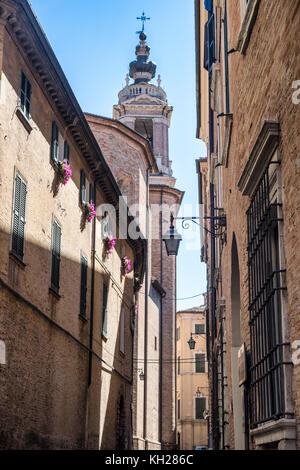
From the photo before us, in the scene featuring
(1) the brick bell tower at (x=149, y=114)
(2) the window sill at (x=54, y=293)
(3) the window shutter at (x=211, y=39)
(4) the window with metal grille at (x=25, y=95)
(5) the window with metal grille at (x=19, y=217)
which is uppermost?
(1) the brick bell tower at (x=149, y=114)

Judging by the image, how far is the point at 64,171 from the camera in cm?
1633

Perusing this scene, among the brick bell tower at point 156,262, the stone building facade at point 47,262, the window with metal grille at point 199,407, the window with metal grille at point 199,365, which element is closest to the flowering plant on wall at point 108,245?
the stone building facade at point 47,262

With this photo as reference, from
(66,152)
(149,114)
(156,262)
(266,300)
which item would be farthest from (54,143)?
(149,114)

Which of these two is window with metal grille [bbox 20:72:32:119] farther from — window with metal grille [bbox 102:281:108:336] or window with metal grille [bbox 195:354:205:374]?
window with metal grille [bbox 195:354:205:374]

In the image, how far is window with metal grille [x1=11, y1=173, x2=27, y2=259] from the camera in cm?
1268

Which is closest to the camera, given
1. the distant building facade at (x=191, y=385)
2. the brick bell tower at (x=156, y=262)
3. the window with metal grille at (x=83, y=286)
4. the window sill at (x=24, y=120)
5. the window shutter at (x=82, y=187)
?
the window sill at (x=24, y=120)

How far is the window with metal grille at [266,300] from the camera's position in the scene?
6.47 metres

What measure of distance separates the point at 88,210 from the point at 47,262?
432 cm

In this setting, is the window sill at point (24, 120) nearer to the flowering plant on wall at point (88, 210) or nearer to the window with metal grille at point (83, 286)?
the flowering plant on wall at point (88, 210)

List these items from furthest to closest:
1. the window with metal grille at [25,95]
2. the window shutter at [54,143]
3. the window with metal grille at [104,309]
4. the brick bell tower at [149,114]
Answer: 1. the brick bell tower at [149,114]
2. the window with metal grille at [104,309]
3. the window shutter at [54,143]
4. the window with metal grille at [25,95]

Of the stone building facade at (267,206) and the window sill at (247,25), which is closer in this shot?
the stone building facade at (267,206)

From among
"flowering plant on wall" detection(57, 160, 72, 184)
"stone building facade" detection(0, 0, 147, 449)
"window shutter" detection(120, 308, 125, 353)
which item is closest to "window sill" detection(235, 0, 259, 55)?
"stone building facade" detection(0, 0, 147, 449)

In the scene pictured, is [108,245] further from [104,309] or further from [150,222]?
[150,222]

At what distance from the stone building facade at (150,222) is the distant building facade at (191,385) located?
1648cm
